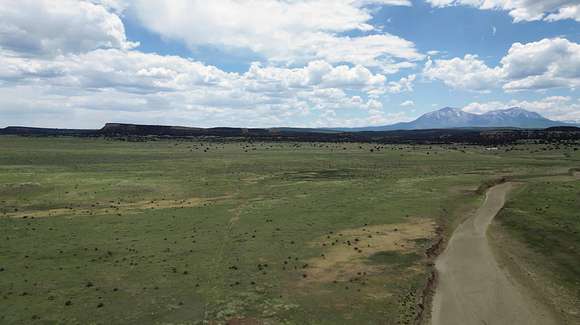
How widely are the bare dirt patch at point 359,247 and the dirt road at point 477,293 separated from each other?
3399 millimetres

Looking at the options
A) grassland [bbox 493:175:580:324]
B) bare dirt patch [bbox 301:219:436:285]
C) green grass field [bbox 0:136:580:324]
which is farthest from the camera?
bare dirt patch [bbox 301:219:436:285]

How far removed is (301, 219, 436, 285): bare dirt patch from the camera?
102 feet

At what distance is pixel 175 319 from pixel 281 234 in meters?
18.0

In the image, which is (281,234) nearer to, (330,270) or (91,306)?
(330,270)

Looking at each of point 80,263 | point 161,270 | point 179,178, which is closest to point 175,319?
point 161,270

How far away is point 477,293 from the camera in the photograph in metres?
28.0

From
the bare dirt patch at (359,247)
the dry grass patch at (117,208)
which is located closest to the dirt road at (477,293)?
the bare dirt patch at (359,247)

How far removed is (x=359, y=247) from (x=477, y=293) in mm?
10880

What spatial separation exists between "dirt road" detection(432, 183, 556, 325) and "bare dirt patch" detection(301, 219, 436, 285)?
3399mm

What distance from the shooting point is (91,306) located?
25.7 m

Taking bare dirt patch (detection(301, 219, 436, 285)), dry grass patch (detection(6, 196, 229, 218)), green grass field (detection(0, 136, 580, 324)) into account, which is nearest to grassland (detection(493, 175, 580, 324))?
green grass field (detection(0, 136, 580, 324))

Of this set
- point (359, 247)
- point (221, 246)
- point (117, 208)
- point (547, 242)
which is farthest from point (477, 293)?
point (117, 208)

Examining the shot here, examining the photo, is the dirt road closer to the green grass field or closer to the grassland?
the grassland

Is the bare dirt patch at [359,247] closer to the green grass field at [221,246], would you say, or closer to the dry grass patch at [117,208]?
the green grass field at [221,246]
